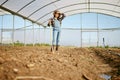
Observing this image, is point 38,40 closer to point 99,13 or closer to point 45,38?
point 45,38

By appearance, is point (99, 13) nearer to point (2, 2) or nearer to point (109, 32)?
point (109, 32)

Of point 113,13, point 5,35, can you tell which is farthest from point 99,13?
point 5,35

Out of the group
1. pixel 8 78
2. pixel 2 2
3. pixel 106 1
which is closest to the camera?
pixel 8 78

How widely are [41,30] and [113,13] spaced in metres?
8.00

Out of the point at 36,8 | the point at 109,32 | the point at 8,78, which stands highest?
the point at 36,8

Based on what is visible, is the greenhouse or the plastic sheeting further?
the plastic sheeting

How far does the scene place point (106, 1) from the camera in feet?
58.3

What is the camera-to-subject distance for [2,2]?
39.1 ft

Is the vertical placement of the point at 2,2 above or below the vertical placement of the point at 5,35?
above

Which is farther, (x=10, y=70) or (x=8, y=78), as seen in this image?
(x=10, y=70)

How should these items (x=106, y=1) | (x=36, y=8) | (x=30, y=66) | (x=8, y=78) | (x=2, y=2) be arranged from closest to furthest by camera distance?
1. (x=8, y=78)
2. (x=30, y=66)
3. (x=2, y=2)
4. (x=36, y=8)
5. (x=106, y=1)

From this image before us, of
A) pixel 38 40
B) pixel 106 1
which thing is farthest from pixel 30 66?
pixel 38 40

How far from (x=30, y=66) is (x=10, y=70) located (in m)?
0.65

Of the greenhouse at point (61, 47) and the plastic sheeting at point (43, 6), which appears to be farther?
the plastic sheeting at point (43, 6)
